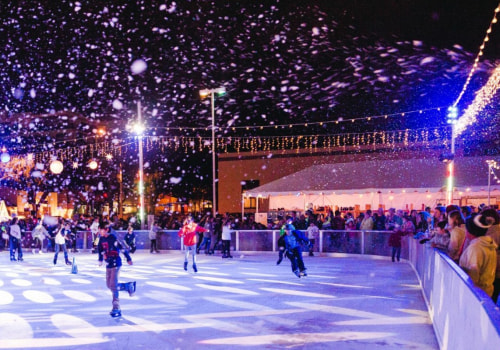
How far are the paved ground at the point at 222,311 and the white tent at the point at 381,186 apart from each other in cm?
865

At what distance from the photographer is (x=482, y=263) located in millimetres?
4809

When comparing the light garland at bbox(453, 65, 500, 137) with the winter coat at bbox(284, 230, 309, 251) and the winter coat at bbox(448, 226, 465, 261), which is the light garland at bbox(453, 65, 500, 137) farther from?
the winter coat at bbox(448, 226, 465, 261)

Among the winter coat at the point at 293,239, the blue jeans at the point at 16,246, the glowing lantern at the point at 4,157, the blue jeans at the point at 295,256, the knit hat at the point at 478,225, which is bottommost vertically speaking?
the blue jeans at the point at 16,246

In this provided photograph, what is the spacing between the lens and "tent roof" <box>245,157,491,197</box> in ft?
73.1

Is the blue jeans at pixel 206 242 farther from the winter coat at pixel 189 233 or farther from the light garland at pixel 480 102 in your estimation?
the light garland at pixel 480 102

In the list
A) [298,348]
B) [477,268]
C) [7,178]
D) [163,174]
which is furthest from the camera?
[163,174]

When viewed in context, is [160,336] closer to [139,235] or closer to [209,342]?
[209,342]

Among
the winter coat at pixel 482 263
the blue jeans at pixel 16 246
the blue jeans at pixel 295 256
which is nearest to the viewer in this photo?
the winter coat at pixel 482 263

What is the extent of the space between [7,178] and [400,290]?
111 feet

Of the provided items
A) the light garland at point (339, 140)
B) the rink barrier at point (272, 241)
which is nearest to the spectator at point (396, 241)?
the rink barrier at point (272, 241)

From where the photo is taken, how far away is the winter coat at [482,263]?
4809 mm

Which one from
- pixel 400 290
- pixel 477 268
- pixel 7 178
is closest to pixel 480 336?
pixel 477 268

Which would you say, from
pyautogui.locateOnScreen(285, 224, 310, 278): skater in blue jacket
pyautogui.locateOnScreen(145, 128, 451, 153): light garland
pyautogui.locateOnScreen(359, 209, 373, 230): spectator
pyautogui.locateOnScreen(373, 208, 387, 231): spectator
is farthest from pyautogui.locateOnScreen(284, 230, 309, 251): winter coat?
pyautogui.locateOnScreen(145, 128, 451, 153): light garland

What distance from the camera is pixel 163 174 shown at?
46719 mm
